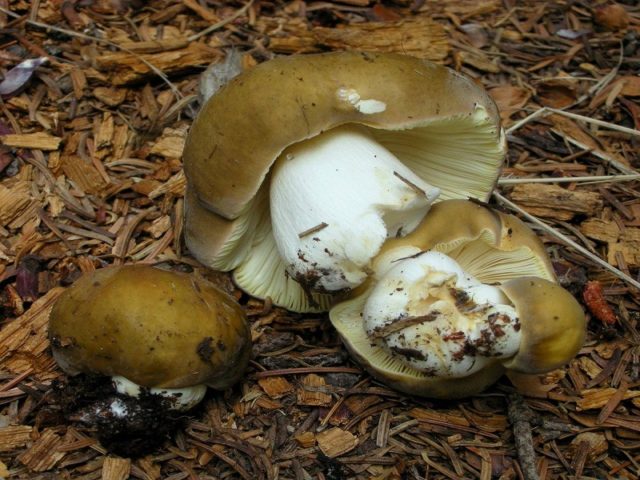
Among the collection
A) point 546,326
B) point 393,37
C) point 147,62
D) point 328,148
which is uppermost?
point 328,148

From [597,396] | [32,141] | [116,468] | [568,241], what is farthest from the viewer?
[32,141]

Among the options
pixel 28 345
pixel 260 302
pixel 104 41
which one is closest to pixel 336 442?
pixel 260 302

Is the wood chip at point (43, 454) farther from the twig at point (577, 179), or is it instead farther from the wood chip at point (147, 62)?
the twig at point (577, 179)

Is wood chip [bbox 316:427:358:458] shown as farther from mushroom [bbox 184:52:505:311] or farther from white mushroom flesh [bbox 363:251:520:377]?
mushroom [bbox 184:52:505:311]

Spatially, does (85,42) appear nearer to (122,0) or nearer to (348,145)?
(122,0)

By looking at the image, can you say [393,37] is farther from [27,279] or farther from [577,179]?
[27,279]

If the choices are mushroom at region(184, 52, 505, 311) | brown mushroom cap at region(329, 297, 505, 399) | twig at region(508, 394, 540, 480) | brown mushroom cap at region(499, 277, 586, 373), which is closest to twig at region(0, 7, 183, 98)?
mushroom at region(184, 52, 505, 311)
